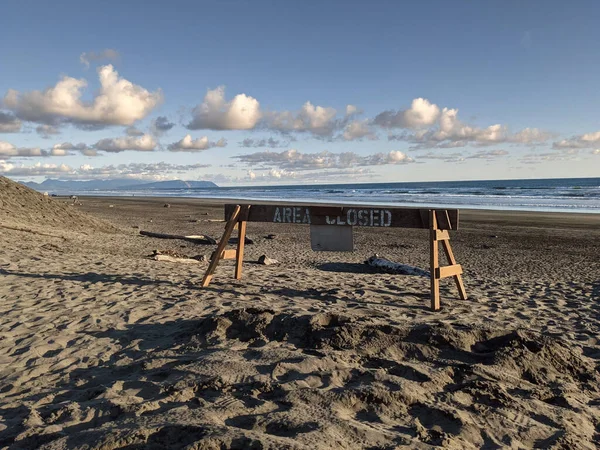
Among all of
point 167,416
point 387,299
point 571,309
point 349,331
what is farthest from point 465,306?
point 167,416

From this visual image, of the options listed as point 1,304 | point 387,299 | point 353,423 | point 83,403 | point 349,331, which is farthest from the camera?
point 387,299

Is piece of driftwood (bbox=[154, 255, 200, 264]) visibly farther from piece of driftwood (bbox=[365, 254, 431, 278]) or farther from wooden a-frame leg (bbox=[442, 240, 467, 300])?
wooden a-frame leg (bbox=[442, 240, 467, 300])

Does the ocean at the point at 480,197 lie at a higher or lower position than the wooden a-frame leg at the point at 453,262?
lower

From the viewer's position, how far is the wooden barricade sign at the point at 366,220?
20.3 ft

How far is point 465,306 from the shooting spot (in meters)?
6.38

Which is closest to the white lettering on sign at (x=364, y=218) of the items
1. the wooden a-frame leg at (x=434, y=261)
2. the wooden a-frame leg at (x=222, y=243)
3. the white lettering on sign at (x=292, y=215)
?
the white lettering on sign at (x=292, y=215)

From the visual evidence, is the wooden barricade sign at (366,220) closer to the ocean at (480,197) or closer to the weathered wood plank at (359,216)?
the weathered wood plank at (359,216)

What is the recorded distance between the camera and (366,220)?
6465mm

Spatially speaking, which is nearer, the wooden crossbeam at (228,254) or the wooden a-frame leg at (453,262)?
the wooden a-frame leg at (453,262)

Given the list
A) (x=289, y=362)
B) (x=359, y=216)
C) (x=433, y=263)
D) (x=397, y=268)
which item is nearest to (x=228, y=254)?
(x=359, y=216)

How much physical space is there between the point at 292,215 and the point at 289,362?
10.7 ft

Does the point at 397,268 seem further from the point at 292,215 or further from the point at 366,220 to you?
the point at 292,215

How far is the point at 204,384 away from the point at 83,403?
0.87m

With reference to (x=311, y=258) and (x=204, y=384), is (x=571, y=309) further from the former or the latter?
(x=311, y=258)
